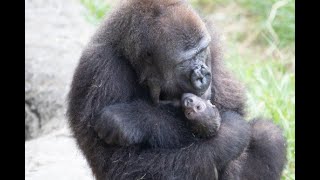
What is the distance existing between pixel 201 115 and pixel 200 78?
22 centimetres

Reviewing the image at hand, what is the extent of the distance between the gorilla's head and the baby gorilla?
0.07 m

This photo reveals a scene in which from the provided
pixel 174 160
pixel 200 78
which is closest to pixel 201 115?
pixel 200 78

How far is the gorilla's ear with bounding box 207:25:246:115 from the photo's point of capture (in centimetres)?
464

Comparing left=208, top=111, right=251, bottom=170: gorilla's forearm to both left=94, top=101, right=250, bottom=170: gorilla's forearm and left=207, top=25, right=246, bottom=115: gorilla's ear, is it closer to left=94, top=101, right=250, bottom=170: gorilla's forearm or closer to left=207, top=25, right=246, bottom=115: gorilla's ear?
left=94, top=101, right=250, bottom=170: gorilla's forearm

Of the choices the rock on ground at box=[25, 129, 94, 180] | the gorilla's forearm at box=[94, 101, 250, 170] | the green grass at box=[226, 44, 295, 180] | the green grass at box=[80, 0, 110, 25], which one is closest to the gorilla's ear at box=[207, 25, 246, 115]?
the gorilla's forearm at box=[94, 101, 250, 170]

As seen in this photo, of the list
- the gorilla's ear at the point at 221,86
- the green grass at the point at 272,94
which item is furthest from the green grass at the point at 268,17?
the gorilla's ear at the point at 221,86

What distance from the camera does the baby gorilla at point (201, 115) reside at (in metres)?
4.19

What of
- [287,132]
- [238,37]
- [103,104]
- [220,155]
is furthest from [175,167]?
[238,37]

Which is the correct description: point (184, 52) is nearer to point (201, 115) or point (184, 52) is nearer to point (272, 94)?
point (201, 115)

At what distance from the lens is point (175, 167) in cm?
429
